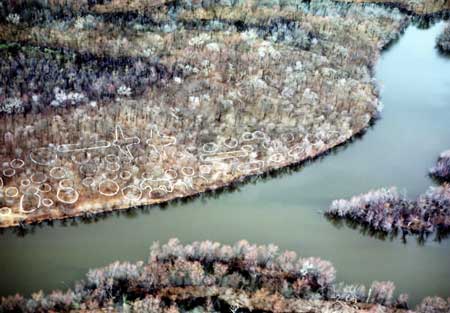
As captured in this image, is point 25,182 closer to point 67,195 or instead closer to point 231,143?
point 67,195

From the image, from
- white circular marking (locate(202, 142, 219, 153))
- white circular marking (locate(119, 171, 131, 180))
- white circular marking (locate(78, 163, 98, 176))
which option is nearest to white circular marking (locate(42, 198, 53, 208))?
white circular marking (locate(78, 163, 98, 176))

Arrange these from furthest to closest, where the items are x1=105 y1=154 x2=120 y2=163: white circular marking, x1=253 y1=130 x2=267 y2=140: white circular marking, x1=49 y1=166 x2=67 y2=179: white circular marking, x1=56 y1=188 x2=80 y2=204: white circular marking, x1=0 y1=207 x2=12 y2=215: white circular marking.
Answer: x1=253 y1=130 x2=267 y2=140: white circular marking
x1=105 y1=154 x2=120 y2=163: white circular marking
x1=49 y1=166 x2=67 y2=179: white circular marking
x1=56 y1=188 x2=80 y2=204: white circular marking
x1=0 y1=207 x2=12 y2=215: white circular marking

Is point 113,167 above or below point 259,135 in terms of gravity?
below

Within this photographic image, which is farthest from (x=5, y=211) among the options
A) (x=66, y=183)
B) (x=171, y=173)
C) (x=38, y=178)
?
(x=171, y=173)

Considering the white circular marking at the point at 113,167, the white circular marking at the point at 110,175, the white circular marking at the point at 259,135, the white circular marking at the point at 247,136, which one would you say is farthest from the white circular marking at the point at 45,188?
the white circular marking at the point at 259,135

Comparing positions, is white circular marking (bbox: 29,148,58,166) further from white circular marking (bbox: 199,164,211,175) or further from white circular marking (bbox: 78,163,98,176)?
white circular marking (bbox: 199,164,211,175)

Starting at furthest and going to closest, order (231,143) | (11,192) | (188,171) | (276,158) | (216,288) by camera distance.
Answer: (231,143)
(276,158)
(188,171)
(11,192)
(216,288)
